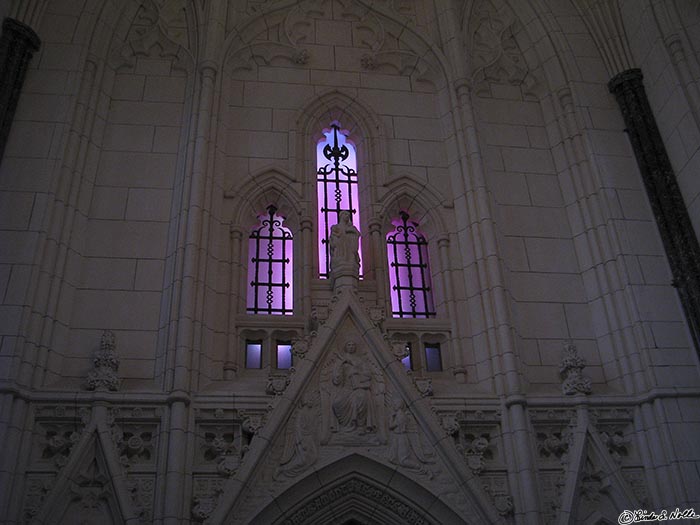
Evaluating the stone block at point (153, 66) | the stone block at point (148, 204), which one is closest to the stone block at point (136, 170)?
the stone block at point (148, 204)

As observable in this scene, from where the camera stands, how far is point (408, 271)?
10023 millimetres

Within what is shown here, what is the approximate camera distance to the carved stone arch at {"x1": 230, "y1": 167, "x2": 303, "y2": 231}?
9898 millimetres

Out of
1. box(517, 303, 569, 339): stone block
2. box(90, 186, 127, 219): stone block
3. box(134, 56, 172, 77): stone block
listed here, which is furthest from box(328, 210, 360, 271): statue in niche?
box(134, 56, 172, 77): stone block

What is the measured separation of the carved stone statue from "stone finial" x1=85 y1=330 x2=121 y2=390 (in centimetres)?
239

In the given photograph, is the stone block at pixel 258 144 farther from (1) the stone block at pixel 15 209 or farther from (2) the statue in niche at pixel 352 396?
(2) the statue in niche at pixel 352 396

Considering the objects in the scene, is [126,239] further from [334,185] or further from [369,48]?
[369,48]

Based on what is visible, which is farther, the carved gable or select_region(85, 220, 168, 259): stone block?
select_region(85, 220, 168, 259): stone block

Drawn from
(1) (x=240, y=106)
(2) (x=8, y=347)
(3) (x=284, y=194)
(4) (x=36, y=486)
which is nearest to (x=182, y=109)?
(1) (x=240, y=106)

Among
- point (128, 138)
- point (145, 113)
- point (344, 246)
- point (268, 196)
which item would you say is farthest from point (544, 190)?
point (128, 138)

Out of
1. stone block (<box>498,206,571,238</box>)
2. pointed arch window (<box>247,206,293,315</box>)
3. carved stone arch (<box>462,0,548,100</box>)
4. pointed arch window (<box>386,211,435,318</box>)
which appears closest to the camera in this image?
pointed arch window (<box>247,206,293,315</box>)

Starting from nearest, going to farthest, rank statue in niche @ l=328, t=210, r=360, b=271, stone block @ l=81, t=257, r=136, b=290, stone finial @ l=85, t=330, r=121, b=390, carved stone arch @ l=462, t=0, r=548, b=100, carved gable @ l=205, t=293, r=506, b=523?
carved gable @ l=205, t=293, r=506, b=523 < stone finial @ l=85, t=330, r=121, b=390 < stone block @ l=81, t=257, r=136, b=290 < statue in niche @ l=328, t=210, r=360, b=271 < carved stone arch @ l=462, t=0, r=548, b=100

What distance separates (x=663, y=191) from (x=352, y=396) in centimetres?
479

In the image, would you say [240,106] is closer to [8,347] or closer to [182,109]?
[182,109]

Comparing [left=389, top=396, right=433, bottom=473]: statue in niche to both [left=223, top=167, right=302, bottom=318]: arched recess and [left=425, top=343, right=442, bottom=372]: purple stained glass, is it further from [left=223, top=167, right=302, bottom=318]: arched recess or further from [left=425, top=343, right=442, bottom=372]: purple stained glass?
[left=223, top=167, right=302, bottom=318]: arched recess
